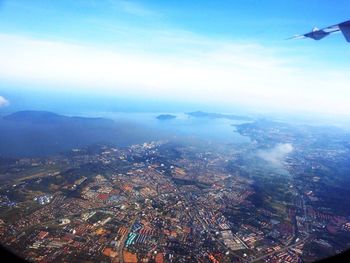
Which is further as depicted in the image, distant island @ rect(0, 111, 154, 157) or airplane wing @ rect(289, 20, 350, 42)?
distant island @ rect(0, 111, 154, 157)

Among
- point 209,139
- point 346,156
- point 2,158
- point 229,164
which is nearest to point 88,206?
point 2,158

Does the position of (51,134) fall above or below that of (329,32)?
below

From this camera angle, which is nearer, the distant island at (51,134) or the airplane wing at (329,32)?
the airplane wing at (329,32)

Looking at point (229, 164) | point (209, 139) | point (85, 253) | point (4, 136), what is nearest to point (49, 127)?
point (4, 136)

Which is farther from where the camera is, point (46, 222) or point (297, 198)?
point (297, 198)

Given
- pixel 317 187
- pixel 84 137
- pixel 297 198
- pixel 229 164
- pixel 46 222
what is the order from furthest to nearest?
pixel 84 137
pixel 229 164
pixel 317 187
pixel 297 198
pixel 46 222

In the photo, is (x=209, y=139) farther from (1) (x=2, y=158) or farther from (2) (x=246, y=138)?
(1) (x=2, y=158)

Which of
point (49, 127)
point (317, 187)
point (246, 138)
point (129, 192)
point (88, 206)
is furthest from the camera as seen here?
point (246, 138)

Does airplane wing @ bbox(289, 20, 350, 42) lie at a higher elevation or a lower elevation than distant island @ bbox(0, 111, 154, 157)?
higher

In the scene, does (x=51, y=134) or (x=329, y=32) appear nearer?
(x=329, y=32)

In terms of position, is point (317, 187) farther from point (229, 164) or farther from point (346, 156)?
point (346, 156)

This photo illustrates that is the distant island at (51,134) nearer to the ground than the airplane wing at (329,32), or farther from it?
nearer to the ground
